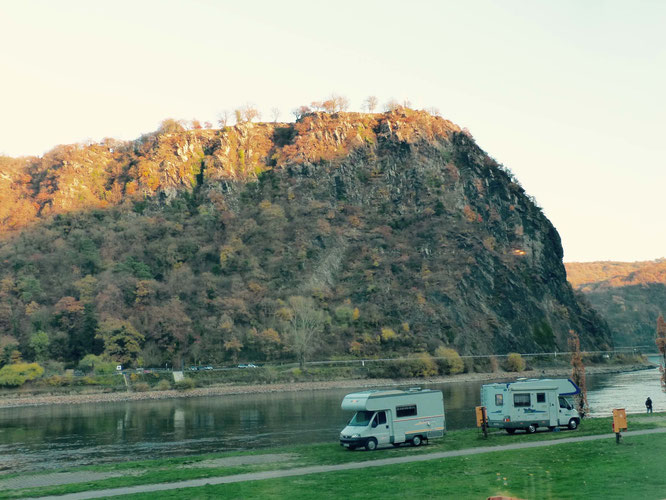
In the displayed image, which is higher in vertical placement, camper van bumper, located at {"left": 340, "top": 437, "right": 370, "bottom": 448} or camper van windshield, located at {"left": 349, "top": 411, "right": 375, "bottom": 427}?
camper van windshield, located at {"left": 349, "top": 411, "right": 375, "bottom": 427}

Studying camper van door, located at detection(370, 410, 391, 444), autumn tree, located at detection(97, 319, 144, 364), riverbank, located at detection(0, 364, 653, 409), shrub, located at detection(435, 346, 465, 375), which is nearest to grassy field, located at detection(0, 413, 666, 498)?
camper van door, located at detection(370, 410, 391, 444)

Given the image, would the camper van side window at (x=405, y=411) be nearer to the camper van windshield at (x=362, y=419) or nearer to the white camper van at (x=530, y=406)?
the camper van windshield at (x=362, y=419)

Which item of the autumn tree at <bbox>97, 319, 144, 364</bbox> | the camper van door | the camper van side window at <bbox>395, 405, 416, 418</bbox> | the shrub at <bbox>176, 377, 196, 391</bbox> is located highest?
the autumn tree at <bbox>97, 319, 144, 364</bbox>

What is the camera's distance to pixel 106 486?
2967 centimetres

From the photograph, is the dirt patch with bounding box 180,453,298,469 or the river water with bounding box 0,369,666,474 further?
the river water with bounding box 0,369,666,474

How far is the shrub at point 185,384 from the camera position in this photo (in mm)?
121375

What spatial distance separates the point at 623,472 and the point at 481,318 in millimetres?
134275

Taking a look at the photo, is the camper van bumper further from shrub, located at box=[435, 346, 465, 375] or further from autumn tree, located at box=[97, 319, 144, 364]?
autumn tree, located at box=[97, 319, 144, 364]

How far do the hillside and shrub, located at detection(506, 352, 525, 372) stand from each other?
608cm

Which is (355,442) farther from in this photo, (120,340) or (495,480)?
(120,340)

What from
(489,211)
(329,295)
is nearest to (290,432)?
(329,295)

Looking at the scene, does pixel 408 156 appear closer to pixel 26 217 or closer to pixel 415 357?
pixel 415 357

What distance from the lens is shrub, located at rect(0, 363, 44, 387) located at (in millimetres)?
118250

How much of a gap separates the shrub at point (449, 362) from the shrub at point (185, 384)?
→ 4951cm
